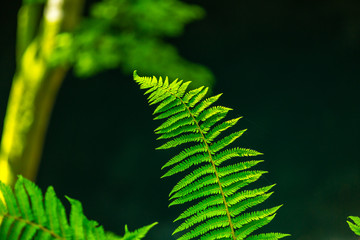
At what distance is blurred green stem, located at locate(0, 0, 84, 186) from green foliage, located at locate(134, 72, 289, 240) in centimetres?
286

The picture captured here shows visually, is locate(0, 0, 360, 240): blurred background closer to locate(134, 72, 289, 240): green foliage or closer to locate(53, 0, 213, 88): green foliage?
locate(53, 0, 213, 88): green foliage

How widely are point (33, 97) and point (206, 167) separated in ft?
9.68

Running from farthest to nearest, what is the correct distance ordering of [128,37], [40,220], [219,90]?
[219,90] → [128,37] → [40,220]

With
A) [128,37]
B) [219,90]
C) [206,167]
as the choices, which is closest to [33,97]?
[128,37]

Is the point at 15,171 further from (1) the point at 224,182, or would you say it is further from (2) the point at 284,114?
(1) the point at 224,182

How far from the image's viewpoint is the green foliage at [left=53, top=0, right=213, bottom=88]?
114 inches

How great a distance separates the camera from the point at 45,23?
3.15 m

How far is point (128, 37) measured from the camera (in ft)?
9.93

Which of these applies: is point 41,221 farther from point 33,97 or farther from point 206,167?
point 33,97

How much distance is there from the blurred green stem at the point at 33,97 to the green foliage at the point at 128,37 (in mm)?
173

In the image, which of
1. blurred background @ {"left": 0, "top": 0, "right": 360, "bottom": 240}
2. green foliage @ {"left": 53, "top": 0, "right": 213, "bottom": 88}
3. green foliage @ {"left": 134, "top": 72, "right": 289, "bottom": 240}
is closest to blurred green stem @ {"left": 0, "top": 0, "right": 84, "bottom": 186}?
green foliage @ {"left": 53, "top": 0, "right": 213, "bottom": 88}

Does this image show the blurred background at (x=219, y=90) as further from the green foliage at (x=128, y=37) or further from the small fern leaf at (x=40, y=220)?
the small fern leaf at (x=40, y=220)

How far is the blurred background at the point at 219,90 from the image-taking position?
11.3ft

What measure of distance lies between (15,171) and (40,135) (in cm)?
34
